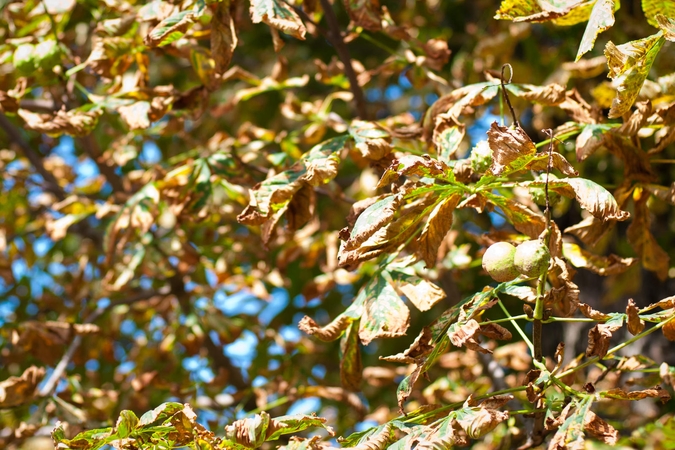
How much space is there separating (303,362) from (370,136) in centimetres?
199

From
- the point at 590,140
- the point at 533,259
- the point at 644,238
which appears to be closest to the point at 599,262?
the point at 644,238

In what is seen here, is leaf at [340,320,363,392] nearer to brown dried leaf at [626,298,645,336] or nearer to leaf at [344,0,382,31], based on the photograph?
brown dried leaf at [626,298,645,336]

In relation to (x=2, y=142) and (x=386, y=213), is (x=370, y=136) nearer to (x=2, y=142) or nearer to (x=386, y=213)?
(x=386, y=213)

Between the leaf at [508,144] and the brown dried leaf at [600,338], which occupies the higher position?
the leaf at [508,144]

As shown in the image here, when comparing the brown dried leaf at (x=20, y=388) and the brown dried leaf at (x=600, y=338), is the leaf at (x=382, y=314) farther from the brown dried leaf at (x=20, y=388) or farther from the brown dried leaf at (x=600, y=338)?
the brown dried leaf at (x=20, y=388)

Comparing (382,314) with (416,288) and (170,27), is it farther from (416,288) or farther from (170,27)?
(170,27)

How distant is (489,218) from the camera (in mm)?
3229

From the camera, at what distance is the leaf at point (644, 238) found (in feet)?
5.61

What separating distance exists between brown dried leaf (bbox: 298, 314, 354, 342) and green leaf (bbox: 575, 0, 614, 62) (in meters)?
0.72

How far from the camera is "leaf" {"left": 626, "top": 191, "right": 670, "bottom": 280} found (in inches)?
67.3

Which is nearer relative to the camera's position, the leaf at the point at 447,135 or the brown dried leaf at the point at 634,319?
the brown dried leaf at the point at 634,319

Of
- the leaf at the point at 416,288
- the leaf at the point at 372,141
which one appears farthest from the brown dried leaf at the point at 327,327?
the leaf at the point at 372,141

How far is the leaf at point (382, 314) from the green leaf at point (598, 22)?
60cm

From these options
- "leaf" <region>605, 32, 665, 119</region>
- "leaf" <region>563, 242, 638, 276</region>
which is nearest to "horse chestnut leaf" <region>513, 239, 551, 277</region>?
"leaf" <region>605, 32, 665, 119</region>
